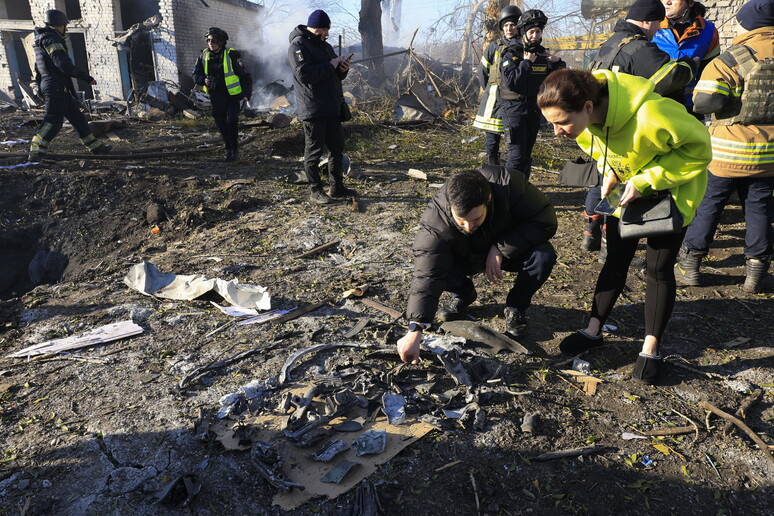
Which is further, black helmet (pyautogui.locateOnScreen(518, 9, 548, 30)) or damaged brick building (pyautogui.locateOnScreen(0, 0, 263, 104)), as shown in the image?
damaged brick building (pyautogui.locateOnScreen(0, 0, 263, 104))

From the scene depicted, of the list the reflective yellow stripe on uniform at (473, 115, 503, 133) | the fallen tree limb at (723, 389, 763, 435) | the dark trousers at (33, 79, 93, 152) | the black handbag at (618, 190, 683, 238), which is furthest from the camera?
the dark trousers at (33, 79, 93, 152)

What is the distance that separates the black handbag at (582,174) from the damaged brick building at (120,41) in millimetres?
13612

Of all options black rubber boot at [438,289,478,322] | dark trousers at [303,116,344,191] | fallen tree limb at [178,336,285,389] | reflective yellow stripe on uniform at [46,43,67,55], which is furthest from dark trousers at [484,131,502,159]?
reflective yellow stripe on uniform at [46,43,67,55]

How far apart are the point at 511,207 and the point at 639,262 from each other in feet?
6.48

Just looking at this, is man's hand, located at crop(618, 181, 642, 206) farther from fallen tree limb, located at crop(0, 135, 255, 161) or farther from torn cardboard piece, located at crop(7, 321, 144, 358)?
fallen tree limb, located at crop(0, 135, 255, 161)

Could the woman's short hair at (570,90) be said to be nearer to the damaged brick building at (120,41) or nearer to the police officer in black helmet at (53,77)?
the police officer in black helmet at (53,77)

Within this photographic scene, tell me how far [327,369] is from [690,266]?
3057mm

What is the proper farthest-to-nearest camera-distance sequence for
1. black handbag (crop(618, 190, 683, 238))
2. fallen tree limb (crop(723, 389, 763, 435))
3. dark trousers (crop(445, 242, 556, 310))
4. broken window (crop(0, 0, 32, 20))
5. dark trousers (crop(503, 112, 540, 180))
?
broken window (crop(0, 0, 32, 20)) < dark trousers (crop(503, 112, 540, 180)) < dark trousers (crop(445, 242, 556, 310)) < fallen tree limb (crop(723, 389, 763, 435)) < black handbag (crop(618, 190, 683, 238))

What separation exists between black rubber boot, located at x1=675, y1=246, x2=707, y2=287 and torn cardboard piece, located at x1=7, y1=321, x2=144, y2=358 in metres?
4.19

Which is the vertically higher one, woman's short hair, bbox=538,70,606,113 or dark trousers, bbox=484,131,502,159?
woman's short hair, bbox=538,70,606,113

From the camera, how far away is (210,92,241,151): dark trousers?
7.56m

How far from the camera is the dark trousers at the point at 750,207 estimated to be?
3662mm

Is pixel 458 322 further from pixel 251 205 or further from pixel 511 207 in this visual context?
pixel 251 205

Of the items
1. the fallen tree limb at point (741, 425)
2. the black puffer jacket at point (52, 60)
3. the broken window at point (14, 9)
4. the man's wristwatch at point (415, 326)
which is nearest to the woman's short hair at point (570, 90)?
the man's wristwatch at point (415, 326)
